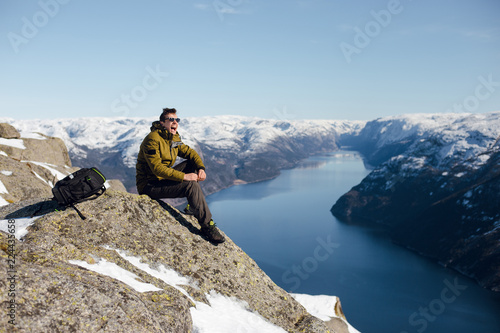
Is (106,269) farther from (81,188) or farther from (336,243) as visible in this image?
(336,243)

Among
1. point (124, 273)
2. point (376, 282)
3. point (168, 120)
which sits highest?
point (168, 120)

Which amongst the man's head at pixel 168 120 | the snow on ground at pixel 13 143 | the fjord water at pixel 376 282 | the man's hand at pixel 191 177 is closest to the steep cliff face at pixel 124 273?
the man's hand at pixel 191 177

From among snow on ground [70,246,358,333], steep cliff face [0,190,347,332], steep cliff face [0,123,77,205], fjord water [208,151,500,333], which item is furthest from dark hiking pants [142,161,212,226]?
fjord water [208,151,500,333]

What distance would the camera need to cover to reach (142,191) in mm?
13242

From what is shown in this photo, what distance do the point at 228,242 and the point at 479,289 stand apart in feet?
566

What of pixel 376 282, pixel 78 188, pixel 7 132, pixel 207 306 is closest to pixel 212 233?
pixel 207 306

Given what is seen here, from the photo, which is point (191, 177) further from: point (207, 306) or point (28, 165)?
point (28, 165)

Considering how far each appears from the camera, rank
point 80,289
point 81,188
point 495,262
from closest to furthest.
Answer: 1. point 80,289
2. point 81,188
3. point 495,262

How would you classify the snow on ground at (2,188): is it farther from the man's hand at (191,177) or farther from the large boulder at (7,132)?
the large boulder at (7,132)

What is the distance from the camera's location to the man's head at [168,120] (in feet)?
40.9

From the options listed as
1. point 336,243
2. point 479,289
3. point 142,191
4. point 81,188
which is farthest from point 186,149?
point 336,243

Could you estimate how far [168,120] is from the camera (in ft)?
40.9

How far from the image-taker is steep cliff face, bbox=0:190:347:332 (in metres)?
6.46

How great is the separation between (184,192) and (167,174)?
111 cm
